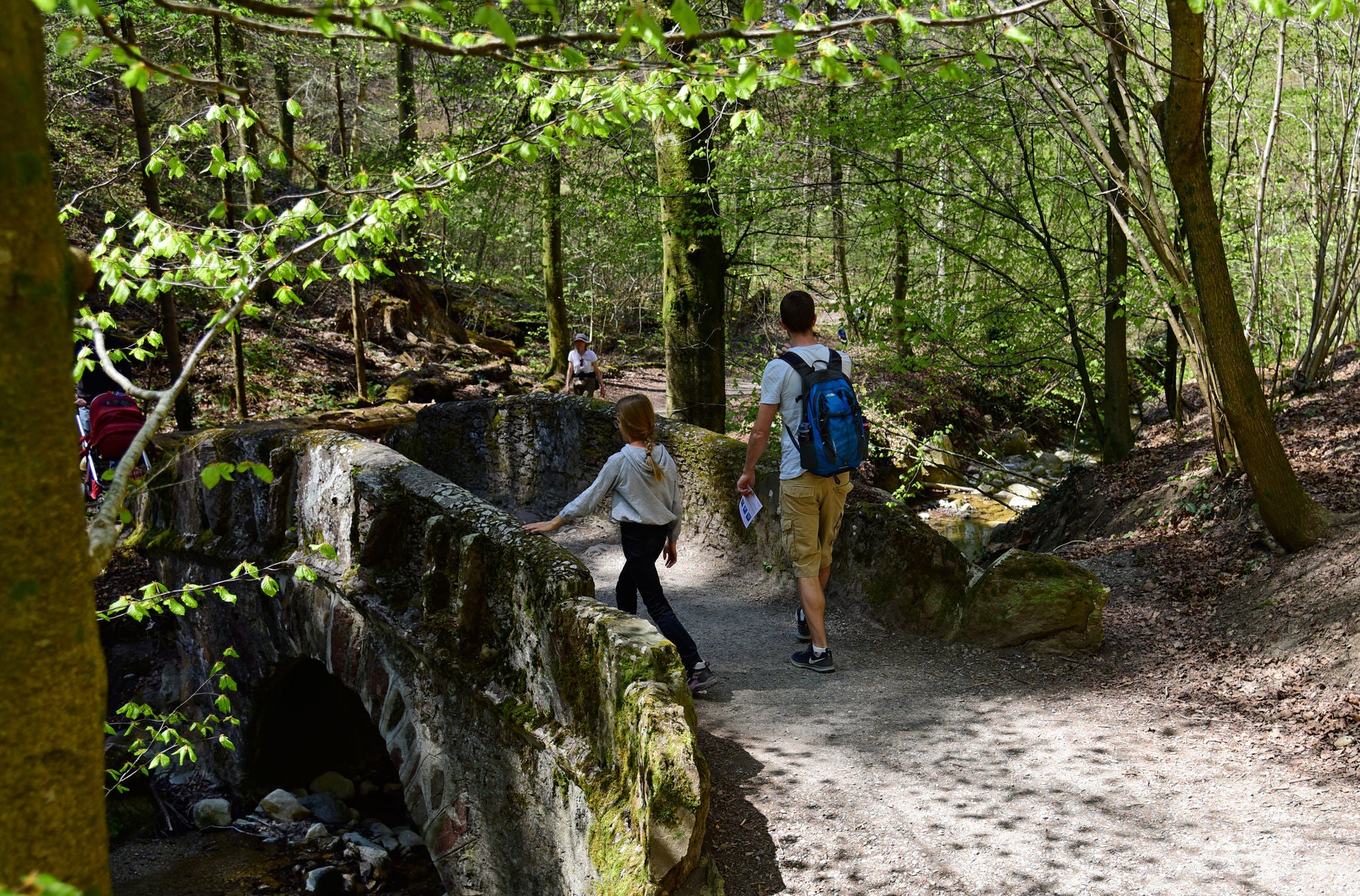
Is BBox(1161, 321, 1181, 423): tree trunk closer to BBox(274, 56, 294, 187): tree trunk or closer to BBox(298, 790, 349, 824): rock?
BBox(298, 790, 349, 824): rock

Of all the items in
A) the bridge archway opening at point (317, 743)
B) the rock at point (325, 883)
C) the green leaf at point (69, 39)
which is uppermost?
the green leaf at point (69, 39)

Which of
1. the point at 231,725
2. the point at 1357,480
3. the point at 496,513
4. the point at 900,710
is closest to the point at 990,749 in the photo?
the point at 900,710

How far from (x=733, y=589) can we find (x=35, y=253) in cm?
615

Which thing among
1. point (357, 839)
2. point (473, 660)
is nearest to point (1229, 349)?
point (473, 660)

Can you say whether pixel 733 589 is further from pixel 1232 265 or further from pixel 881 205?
pixel 1232 265

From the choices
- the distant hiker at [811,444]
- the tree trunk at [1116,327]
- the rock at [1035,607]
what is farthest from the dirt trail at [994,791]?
the tree trunk at [1116,327]

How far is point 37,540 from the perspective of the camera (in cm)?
179

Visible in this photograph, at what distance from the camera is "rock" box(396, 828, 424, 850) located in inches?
350

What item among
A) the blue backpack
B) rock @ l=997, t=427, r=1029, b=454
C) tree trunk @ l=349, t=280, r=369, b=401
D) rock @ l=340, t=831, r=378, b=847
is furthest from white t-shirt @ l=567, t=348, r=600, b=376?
the blue backpack

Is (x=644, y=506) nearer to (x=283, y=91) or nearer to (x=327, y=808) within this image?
(x=327, y=808)

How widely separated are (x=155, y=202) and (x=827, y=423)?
8.34m

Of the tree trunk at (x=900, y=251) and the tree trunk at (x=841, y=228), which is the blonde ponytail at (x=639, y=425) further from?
the tree trunk at (x=900, y=251)

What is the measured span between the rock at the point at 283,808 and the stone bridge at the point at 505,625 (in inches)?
17.8

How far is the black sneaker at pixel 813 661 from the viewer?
576 cm
